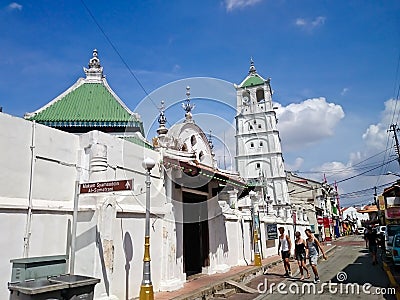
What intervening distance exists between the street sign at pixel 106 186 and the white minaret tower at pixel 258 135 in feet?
140

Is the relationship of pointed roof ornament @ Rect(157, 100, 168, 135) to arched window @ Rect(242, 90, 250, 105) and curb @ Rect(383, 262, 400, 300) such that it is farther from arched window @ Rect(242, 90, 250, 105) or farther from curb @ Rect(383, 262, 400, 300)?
arched window @ Rect(242, 90, 250, 105)

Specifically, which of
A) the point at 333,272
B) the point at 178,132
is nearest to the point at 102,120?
the point at 178,132

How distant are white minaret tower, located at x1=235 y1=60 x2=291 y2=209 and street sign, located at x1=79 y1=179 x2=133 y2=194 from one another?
140ft

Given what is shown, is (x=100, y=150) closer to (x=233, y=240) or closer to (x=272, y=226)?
(x=233, y=240)

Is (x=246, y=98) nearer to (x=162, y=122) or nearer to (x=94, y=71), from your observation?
(x=94, y=71)

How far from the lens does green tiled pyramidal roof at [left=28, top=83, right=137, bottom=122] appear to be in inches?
581

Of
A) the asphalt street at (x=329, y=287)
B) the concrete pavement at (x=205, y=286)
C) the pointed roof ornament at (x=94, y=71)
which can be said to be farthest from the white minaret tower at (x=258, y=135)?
the concrete pavement at (x=205, y=286)

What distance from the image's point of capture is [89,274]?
691 cm

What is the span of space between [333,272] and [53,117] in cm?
1332

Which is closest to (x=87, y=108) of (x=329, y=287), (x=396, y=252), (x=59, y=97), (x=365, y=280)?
(x=59, y=97)

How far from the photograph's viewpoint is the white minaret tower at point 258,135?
4978cm

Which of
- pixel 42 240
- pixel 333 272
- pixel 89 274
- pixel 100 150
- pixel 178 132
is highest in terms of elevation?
pixel 178 132

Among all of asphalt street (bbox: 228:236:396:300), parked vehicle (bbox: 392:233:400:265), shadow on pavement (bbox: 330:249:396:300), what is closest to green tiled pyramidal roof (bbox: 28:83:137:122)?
asphalt street (bbox: 228:236:396:300)

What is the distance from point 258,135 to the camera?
173ft
